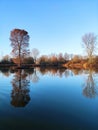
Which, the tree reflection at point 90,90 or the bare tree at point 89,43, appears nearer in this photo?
the tree reflection at point 90,90

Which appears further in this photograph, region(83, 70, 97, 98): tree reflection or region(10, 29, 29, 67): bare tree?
region(10, 29, 29, 67): bare tree

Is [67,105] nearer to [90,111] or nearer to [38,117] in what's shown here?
[90,111]

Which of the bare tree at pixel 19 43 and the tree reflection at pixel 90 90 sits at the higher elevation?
the bare tree at pixel 19 43

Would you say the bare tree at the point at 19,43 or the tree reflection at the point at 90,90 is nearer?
→ the tree reflection at the point at 90,90

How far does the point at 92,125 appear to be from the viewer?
16.4ft

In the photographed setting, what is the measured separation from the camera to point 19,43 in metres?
33.1

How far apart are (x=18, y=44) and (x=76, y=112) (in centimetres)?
2815

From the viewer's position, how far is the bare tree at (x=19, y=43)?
32594mm

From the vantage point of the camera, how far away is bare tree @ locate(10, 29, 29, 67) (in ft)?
107

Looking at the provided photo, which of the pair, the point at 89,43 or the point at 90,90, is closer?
the point at 90,90

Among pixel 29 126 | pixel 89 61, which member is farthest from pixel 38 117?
pixel 89 61

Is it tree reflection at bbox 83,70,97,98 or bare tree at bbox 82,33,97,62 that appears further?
bare tree at bbox 82,33,97,62

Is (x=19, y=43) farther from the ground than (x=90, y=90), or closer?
farther from the ground

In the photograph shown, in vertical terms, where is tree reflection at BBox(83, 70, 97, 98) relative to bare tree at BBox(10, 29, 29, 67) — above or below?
below
